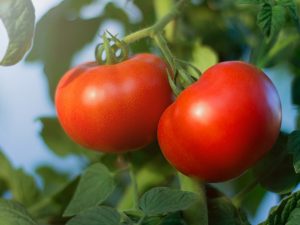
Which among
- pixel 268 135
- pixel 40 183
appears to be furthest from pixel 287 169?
pixel 40 183

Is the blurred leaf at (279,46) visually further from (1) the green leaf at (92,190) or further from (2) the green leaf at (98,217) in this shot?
(2) the green leaf at (98,217)

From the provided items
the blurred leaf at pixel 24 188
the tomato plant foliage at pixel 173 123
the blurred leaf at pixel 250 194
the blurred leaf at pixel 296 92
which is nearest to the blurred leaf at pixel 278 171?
the tomato plant foliage at pixel 173 123

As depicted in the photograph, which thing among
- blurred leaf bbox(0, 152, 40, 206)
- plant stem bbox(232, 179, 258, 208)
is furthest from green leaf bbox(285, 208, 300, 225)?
blurred leaf bbox(0, 152, 40, 206)

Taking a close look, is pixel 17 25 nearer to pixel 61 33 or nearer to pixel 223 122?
pixel 223 122

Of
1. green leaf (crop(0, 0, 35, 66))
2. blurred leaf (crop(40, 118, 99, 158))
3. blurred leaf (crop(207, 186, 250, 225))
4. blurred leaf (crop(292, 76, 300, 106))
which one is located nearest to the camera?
green leaf (crop(0, 0, 35, 66))

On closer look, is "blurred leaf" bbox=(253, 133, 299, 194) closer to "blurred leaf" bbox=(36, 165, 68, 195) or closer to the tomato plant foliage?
the tomato plant foliage

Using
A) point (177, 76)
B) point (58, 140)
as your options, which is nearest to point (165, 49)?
point (177, 76)
